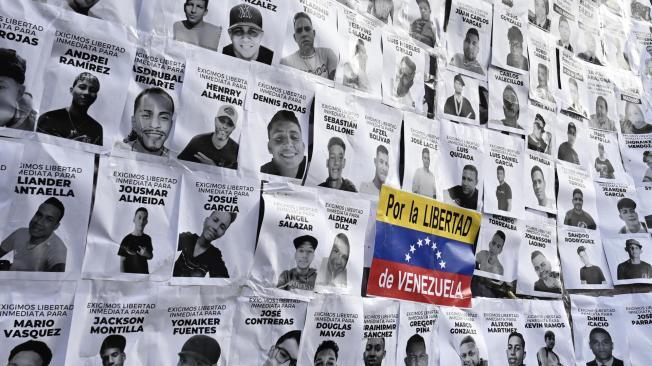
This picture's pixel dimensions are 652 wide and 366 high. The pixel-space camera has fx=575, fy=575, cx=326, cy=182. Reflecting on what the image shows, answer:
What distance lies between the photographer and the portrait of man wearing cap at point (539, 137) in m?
1.73

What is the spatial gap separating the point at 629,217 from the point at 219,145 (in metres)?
1.44

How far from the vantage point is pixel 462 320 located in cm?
147

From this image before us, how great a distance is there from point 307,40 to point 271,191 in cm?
35

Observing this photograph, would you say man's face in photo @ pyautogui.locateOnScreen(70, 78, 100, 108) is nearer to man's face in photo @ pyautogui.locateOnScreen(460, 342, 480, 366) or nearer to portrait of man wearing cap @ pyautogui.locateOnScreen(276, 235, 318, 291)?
portrait of man wearing cap @ pyautogui.locateOnScreen(276, 235, 318, 291)

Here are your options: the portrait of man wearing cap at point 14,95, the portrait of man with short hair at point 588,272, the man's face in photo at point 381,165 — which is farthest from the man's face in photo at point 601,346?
the portrait of man wearing cap at point 14,95

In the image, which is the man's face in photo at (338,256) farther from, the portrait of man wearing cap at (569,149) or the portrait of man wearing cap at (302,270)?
the portrait of man wearing cap at (569,149)

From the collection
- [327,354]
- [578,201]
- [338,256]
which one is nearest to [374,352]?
[327,354]

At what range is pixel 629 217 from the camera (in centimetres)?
188

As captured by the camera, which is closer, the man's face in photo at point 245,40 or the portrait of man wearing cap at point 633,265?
the man's face in photo at point 245,40

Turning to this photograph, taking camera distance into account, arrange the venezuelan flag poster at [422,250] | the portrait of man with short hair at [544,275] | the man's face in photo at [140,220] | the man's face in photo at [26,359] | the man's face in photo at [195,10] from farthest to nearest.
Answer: the portrait of man with short hair at [544,275] → the venezuelan flag poster at [422,250] → the man's face in photo at [195,10] → the man's face in photo at [140,220] → the man's face in photo at [26,359]

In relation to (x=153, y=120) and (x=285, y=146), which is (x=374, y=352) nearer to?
(x=285, y=146)

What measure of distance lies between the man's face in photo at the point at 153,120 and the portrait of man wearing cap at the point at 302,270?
0.34m

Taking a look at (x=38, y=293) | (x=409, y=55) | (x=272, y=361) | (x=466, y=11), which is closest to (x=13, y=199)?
(x=38, y=293)

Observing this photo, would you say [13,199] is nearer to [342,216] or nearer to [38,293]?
[38,293]
